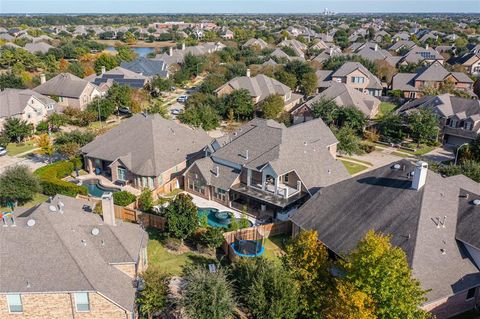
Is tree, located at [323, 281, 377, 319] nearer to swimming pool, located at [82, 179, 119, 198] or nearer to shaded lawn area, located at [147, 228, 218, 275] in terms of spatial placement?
shaded lawn area, located at [147, 228, 218, 275]

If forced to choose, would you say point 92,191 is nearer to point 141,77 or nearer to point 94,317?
point 94,317

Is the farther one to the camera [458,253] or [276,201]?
[276,201]

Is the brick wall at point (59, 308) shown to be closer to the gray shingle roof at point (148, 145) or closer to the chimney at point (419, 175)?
the chimney at point (419, 175)

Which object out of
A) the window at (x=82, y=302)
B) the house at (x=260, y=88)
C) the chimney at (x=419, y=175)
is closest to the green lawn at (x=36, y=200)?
the window at (x=82, y=302)

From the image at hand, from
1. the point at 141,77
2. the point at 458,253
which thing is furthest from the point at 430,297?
the point at 141,77

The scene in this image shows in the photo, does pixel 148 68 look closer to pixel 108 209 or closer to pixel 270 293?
pixel 108 209
